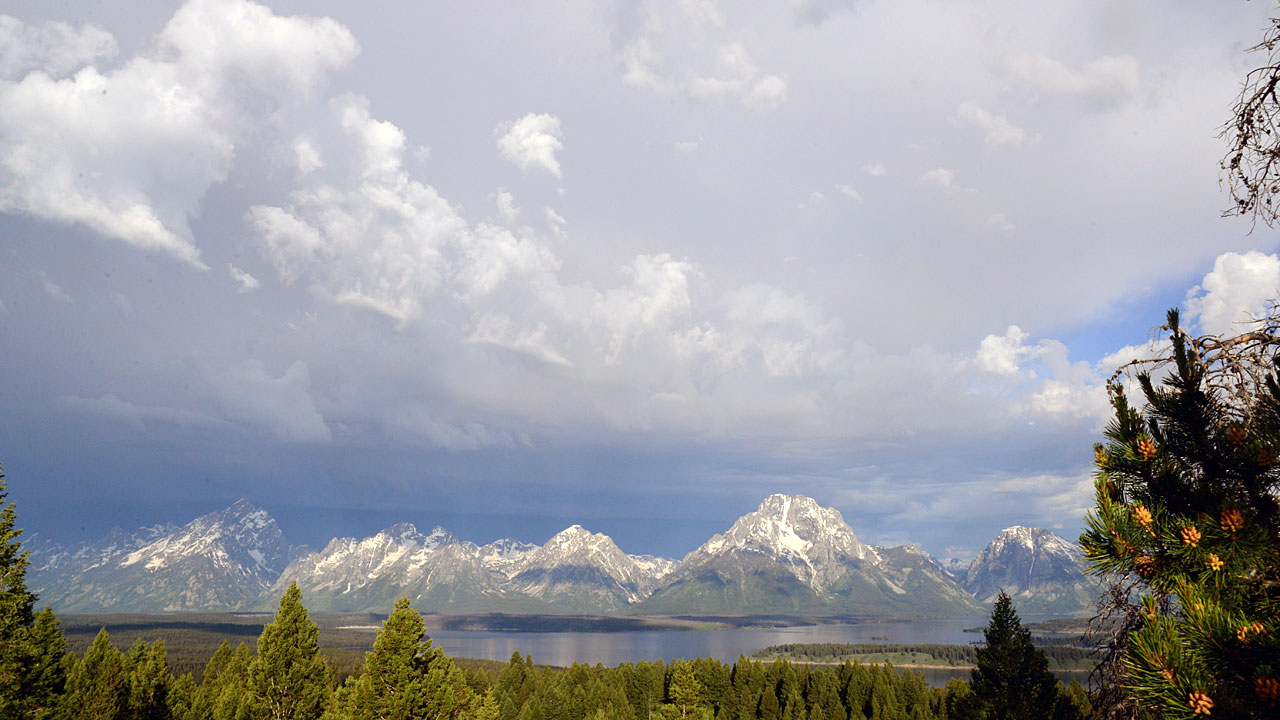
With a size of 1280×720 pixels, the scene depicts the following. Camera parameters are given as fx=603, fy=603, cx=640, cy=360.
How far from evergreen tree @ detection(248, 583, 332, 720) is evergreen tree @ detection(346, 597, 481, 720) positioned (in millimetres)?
12480

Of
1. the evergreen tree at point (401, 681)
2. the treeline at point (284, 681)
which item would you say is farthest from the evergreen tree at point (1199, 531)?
the evergreen tree at point (401, 681)

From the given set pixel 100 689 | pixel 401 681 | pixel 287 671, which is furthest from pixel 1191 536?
pixel 100 689

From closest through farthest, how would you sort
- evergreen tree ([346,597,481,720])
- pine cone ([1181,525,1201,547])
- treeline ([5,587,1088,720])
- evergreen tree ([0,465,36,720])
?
pine cone ([1181,525,1201,547]), evergreen tree ([346,597,481,720]), treeline ([5,587,1088,720]), evergreen tree ([0,465,36,720])

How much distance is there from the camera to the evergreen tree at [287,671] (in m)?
30.9

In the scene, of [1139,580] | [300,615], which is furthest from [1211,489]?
[300,615]

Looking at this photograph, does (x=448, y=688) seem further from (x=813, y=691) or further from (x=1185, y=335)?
(x=813, y=691)

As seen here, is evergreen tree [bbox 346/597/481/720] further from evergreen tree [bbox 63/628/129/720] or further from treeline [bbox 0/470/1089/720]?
evergreen tree [bbox 63/628/129/720]

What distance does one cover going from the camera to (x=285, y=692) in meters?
31.4

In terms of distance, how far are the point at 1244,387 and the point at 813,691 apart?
353ft

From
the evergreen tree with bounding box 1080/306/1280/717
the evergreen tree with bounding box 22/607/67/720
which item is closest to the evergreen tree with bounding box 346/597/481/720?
the evergreen tree with bounding box 22/607/67/720

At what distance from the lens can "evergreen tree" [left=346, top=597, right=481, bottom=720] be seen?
20375 millimetres

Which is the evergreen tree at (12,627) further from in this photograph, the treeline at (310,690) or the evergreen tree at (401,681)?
the evergreen tree at (401,681)

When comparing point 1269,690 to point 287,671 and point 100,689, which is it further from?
point 100,689

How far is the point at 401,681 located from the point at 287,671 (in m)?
15.9
